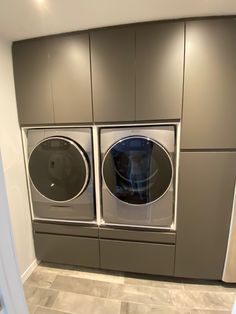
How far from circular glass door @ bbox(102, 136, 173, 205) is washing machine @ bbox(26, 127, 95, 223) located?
187 millimetres

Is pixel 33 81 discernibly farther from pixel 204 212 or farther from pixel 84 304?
pixel 84 304

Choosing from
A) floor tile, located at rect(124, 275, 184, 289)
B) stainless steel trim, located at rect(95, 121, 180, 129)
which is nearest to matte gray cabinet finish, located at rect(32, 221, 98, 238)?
floor tile, located at rect(124, 275, 184, 289)

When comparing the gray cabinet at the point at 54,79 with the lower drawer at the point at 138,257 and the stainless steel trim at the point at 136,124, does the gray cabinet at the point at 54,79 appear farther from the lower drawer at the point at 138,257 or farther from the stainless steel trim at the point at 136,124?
the lower drawer at the point at 138,257

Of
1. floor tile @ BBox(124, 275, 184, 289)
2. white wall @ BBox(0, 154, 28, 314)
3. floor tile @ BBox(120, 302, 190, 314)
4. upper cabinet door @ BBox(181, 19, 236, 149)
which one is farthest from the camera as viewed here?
floor tile @ BBox(124, 275, 184, 289)

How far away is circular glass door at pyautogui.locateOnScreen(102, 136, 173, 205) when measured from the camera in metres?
1.41

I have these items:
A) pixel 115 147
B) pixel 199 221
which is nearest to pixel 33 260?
pixel 115 147

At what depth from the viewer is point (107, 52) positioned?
4.49 ft

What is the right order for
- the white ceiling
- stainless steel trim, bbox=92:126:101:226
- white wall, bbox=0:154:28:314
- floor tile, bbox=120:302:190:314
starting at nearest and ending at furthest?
white wall, bbox=0:154:28:314, the white ceiling, floor tile, bbox=120:302:190:314, stainless steel trim, bbox=92:126:101:226

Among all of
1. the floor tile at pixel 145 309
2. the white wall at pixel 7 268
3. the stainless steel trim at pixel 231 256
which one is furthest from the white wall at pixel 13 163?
the stainless steel trim at pixel 231 256

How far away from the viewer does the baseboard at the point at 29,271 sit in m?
1.68

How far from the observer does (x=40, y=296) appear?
1.53 m

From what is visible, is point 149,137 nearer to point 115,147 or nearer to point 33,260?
point 115,147

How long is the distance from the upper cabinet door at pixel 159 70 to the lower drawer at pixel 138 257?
1072mm

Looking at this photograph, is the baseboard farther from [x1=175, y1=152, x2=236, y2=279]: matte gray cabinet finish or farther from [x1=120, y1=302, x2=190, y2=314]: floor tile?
[x1=175, y1=152, x2=236, y2=279]: matte gray cabinet finish
